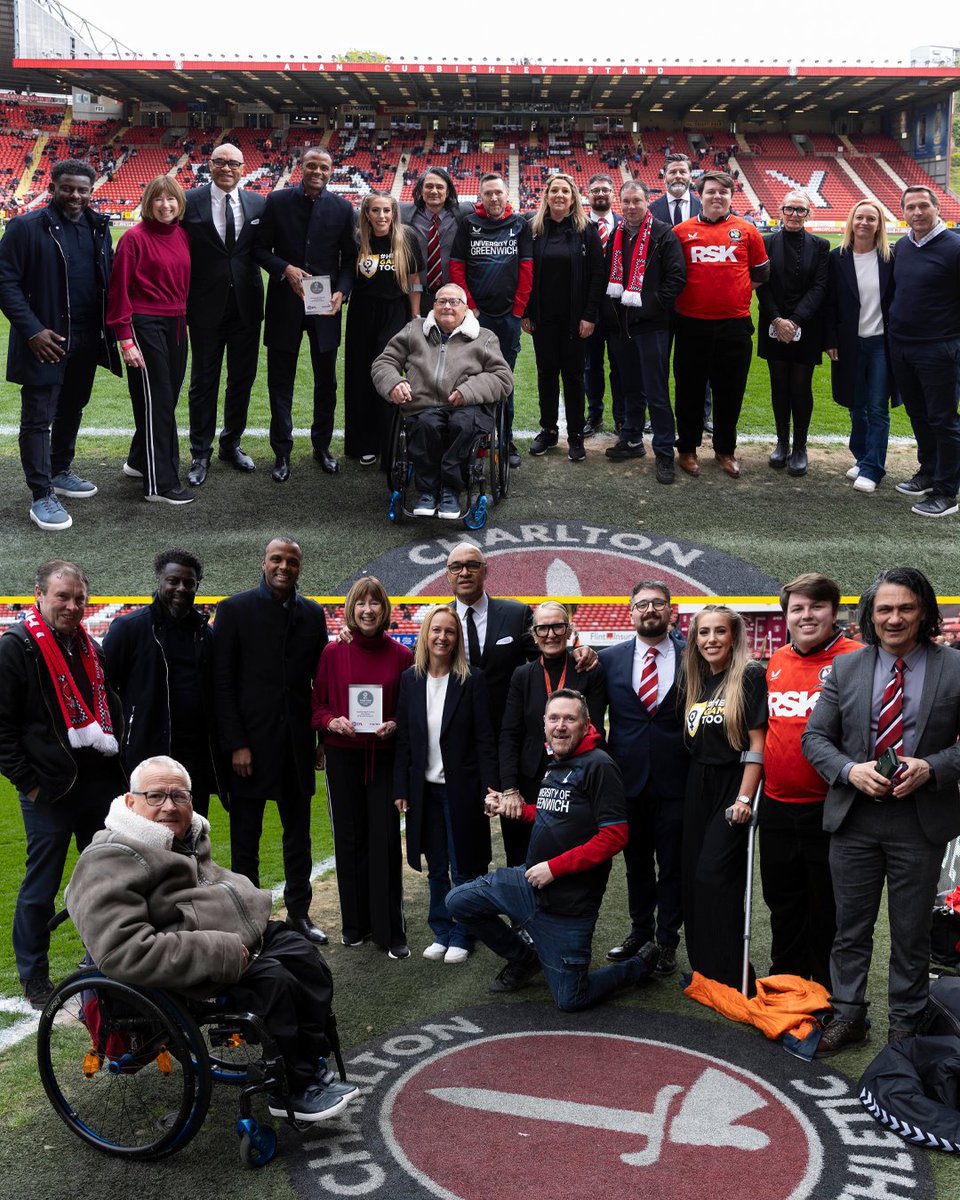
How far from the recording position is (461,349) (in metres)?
9.01

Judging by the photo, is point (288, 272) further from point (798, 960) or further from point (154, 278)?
point (798, 960)

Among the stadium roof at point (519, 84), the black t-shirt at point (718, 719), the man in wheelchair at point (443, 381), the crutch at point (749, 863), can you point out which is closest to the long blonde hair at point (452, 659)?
the black t-shirt at point (718, 719)

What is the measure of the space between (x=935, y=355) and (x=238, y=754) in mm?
5953

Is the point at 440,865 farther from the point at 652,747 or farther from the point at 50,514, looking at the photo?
the point at 50,514

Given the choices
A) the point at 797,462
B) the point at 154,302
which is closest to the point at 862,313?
the point at 797,462

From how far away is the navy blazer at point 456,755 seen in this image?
5.60m

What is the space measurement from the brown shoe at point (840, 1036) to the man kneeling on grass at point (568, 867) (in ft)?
2.73

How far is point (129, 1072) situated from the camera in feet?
13.7

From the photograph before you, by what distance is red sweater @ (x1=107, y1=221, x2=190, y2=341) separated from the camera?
888 centimetres

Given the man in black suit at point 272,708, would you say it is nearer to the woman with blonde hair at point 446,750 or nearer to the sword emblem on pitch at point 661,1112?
the woman with blonde hair at point 446,750

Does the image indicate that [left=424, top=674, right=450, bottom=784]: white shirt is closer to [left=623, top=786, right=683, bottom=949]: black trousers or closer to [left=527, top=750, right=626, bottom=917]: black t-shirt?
[left=527, top=750, right=626, bottom=917]: black t-shirt

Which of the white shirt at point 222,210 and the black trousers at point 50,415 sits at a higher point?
the white shirt at point 222,210

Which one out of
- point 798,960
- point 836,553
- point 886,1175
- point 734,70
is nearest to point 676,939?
point 798,960

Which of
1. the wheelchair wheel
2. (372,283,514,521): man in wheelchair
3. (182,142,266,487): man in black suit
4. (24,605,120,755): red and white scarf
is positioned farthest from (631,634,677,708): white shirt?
(182,142,266,487): man in black suit
